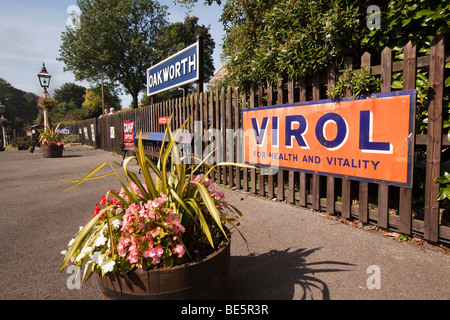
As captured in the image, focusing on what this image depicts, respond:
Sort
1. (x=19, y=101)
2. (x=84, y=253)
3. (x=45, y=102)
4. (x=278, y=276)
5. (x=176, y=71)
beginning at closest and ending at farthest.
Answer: (x=84, y=253) < (x=278, y=276) < (x=176, y=71) < (x=45, y=102) < (x=19, y=101)

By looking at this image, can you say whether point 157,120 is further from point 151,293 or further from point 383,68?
point 151,293

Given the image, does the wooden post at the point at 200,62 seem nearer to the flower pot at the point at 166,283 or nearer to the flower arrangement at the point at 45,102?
the flower pot at the point at 166,283

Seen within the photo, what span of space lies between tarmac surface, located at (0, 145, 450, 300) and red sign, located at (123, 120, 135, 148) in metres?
6.66

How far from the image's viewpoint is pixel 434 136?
2.71m

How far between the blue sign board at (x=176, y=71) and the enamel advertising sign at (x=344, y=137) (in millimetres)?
2667

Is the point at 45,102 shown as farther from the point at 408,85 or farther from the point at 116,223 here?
the point at 408,85

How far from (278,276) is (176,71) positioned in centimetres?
641

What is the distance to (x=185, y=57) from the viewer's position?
6.91 metres

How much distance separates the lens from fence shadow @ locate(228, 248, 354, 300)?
208 centimetres

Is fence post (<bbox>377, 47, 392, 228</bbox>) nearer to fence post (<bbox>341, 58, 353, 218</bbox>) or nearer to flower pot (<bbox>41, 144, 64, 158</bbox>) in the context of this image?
fence post (<bbox>341, 58, 353, 218</bbox>)

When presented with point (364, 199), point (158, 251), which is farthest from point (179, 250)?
point (364, 199)

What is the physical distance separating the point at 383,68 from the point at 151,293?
323cm

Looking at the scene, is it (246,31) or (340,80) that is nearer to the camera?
(340,80)
